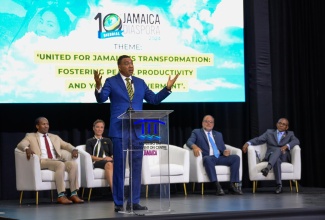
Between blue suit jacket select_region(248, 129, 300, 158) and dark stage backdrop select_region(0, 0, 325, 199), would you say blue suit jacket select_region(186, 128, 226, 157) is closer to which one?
blue suit jacket select_region(248, 129, 300, 158)

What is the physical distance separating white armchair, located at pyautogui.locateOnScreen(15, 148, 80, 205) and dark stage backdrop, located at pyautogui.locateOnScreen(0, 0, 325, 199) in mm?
1323

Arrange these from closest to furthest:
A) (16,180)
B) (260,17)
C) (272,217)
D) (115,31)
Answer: (272,217)
(16,180)
(115,31)
(260,17)

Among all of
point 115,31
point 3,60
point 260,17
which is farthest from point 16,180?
point 260,17

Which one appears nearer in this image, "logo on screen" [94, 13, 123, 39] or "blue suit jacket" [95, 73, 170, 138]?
"blue suit jacket" [95, 73, 170, 138]

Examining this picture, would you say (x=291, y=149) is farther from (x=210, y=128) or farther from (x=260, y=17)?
(x=260, y=17)

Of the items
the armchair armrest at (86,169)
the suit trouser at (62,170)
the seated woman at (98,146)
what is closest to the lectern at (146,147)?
the suit trouser at (62,170)

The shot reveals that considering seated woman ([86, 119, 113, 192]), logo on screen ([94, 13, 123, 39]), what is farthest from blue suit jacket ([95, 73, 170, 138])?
logo on screen ([94, 13, 123, 39])

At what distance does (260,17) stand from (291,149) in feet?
6.37

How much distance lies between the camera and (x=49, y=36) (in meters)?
8.48

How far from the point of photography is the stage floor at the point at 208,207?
6.05 m

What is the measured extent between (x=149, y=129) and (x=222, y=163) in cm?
292

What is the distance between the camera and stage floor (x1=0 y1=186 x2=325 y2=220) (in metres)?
6.05

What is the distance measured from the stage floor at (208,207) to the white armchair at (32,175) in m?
0.21

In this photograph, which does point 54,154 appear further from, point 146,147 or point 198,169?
point 146,147
